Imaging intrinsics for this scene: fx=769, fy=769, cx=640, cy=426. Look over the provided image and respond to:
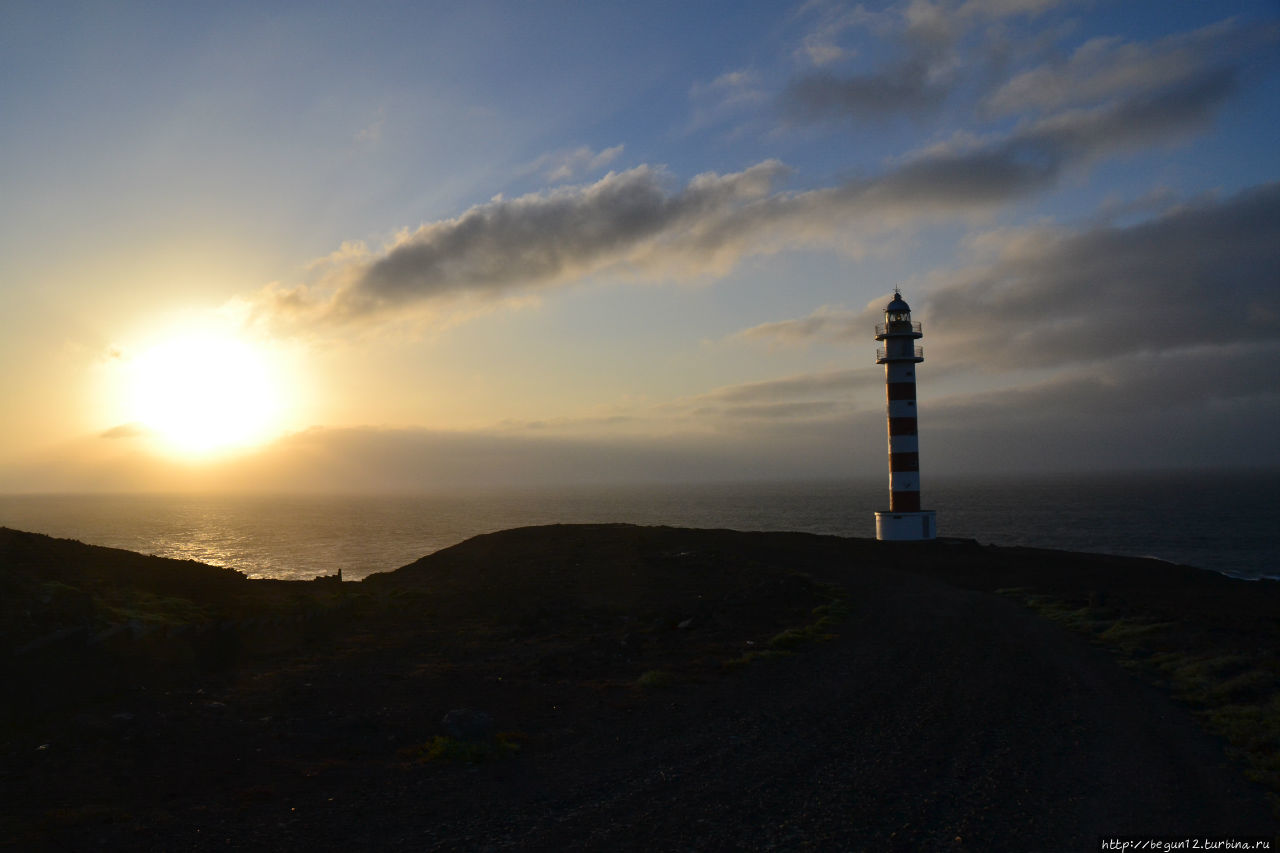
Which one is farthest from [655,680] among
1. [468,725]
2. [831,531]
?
[831,531]

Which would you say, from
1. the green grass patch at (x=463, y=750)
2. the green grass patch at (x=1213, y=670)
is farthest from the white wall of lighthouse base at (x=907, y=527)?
the green grass patch at (x=463, y=750)

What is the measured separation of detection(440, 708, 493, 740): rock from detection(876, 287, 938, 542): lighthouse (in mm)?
36105

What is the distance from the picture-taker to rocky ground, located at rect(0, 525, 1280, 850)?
8.78 m

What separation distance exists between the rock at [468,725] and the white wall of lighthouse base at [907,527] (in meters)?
35.5

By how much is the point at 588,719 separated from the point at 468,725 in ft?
7.12

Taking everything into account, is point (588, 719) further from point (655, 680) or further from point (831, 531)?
point (831, 531)

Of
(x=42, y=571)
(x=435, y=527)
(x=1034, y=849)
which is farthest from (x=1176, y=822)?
(x=435, y=527)

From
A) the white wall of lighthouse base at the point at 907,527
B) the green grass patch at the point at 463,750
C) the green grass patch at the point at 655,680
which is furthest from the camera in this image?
the white wall of lighthouse base at the point at 907,527

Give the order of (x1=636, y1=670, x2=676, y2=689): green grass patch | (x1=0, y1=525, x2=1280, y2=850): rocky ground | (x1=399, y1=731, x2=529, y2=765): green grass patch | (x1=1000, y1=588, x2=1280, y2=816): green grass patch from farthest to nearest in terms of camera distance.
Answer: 1. (x1=636, y1=670, x2=676, y2=689): green grass patch
2. (x1=399, y1=731, x2=529, y2=765): green grass patch
3. (x1=1000, y1=588, x2=1280, y2=816): green grass patch
4. (x1=0, y1=525, x2=1280, y2=850): rocky ground

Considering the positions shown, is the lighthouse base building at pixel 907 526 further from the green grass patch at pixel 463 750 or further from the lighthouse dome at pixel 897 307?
the green grass patch at pixel 463 750

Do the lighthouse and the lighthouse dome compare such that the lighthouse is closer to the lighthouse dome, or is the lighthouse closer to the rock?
the lighthouse dome

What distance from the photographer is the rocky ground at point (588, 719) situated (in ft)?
28.8

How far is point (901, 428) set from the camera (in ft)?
150

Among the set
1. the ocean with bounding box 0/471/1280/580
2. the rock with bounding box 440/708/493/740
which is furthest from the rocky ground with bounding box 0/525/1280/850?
the ocean with bounding box 0/471/1280/580
